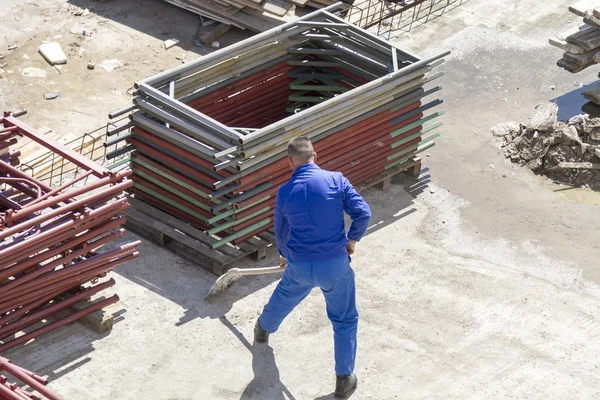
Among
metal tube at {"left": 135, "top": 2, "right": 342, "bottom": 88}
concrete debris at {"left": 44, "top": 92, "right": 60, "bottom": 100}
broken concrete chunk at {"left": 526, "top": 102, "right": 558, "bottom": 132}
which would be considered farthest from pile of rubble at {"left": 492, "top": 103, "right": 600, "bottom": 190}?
concrete debris at {"left": 44, "top": 92, "right": 60, "bottom": 100}

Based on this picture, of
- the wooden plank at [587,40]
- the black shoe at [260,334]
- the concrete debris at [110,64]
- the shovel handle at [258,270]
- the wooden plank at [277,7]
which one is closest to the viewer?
the black shoe at [260,334]

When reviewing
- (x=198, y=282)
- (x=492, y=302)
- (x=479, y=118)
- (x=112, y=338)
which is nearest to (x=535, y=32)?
(x=479, y=118)

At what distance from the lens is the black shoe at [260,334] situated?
10.7 m

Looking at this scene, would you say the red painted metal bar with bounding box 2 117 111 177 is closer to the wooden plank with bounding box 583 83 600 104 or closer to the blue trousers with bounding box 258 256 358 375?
the blue trousers with bounding box 258 256 358 375

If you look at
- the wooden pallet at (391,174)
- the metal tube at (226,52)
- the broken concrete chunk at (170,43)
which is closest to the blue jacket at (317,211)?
the metal tube at (226,52)

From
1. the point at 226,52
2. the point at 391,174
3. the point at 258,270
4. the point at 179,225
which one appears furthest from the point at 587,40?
the point at 258,270

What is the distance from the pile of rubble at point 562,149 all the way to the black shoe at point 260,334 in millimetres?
4938

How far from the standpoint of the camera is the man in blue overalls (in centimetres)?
966

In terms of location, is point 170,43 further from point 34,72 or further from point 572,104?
point 572,104

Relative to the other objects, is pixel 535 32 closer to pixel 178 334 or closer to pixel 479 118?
pixel 479 118

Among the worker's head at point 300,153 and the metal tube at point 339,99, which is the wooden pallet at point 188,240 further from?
the worker's head at point 300,153

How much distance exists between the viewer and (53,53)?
53.2 ft

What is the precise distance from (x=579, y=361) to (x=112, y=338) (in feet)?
14.9

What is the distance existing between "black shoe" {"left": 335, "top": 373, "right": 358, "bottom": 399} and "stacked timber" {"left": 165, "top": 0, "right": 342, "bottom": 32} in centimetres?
A: 773
